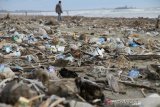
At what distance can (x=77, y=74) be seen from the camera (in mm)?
6988

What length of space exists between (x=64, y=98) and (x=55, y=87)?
0.28m

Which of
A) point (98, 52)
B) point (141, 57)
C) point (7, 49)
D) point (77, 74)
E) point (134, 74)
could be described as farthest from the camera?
point (7, 49)

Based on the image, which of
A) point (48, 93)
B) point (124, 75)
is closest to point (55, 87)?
point (48, 93)

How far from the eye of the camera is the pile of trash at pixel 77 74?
4.33m

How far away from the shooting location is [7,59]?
848cm

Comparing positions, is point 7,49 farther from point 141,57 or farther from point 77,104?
point 77,104

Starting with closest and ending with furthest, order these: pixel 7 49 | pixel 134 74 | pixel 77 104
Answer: pixel 77 104
pixel 134 74
pixel 7 49

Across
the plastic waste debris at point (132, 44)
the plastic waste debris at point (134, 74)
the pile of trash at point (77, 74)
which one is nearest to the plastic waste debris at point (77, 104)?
the pile of trash at point (77, 74)

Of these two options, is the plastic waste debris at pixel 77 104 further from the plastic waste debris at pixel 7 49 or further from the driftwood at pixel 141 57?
the plastic waste debris at pixel 7 49

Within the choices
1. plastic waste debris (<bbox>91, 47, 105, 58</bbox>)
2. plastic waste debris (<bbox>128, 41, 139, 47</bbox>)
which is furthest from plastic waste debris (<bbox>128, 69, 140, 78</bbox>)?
plastic waste debris (<bbox>128, 41, 139, 47</bbox>)

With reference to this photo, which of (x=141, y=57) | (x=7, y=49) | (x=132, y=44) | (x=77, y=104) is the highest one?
(x=77, y=104)

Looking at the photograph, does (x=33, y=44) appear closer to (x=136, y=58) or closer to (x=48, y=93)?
(x=136, y=58)

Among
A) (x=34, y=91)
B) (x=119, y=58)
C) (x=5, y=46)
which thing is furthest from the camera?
(x=5, y=46)

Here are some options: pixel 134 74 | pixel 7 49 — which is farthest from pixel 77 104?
pixel 7 49
